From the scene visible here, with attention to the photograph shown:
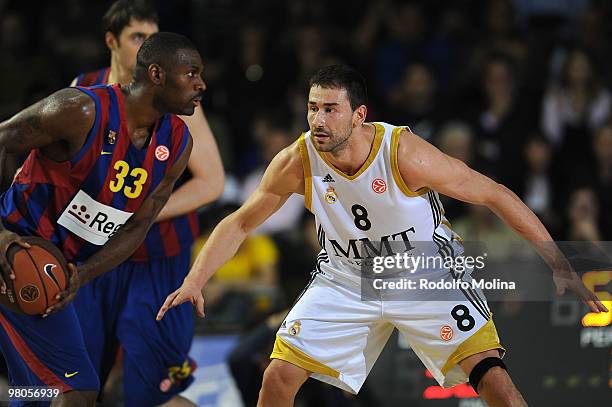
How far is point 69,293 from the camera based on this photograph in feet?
17.0

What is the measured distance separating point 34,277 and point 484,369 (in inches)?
83.0

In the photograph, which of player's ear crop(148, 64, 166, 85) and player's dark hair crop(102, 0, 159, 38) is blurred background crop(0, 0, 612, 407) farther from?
player's ear crop(148, 64, 166, 85)

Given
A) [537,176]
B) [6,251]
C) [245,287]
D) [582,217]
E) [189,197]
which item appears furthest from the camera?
[537,176]

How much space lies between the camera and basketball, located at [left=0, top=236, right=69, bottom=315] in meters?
5.05

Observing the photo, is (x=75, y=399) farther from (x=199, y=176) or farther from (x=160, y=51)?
(x=160, y=51)

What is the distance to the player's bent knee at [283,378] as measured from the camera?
541 cm

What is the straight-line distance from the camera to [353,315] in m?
5.50

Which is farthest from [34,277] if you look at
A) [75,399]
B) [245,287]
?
[245,287]

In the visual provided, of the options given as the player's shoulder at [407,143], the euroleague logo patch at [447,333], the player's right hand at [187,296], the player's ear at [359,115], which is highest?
the player's ear at [359,115]

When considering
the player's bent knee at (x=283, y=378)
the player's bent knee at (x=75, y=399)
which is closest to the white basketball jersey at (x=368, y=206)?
the player's bent knee at (x=283, y=378)

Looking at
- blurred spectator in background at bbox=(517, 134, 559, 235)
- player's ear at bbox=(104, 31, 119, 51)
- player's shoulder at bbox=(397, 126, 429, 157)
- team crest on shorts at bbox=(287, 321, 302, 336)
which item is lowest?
blurred spectator in background at bbox=(517, 134, 559, 235)

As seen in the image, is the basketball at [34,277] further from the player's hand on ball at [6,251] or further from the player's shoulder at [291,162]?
the player's shoulder at [291,162]

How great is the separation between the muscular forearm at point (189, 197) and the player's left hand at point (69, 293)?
89cm

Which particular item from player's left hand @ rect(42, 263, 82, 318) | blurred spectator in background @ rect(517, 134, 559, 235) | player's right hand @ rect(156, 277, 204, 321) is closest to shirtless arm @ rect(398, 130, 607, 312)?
player's right hand @ rect(156, 277, 204, 321)
